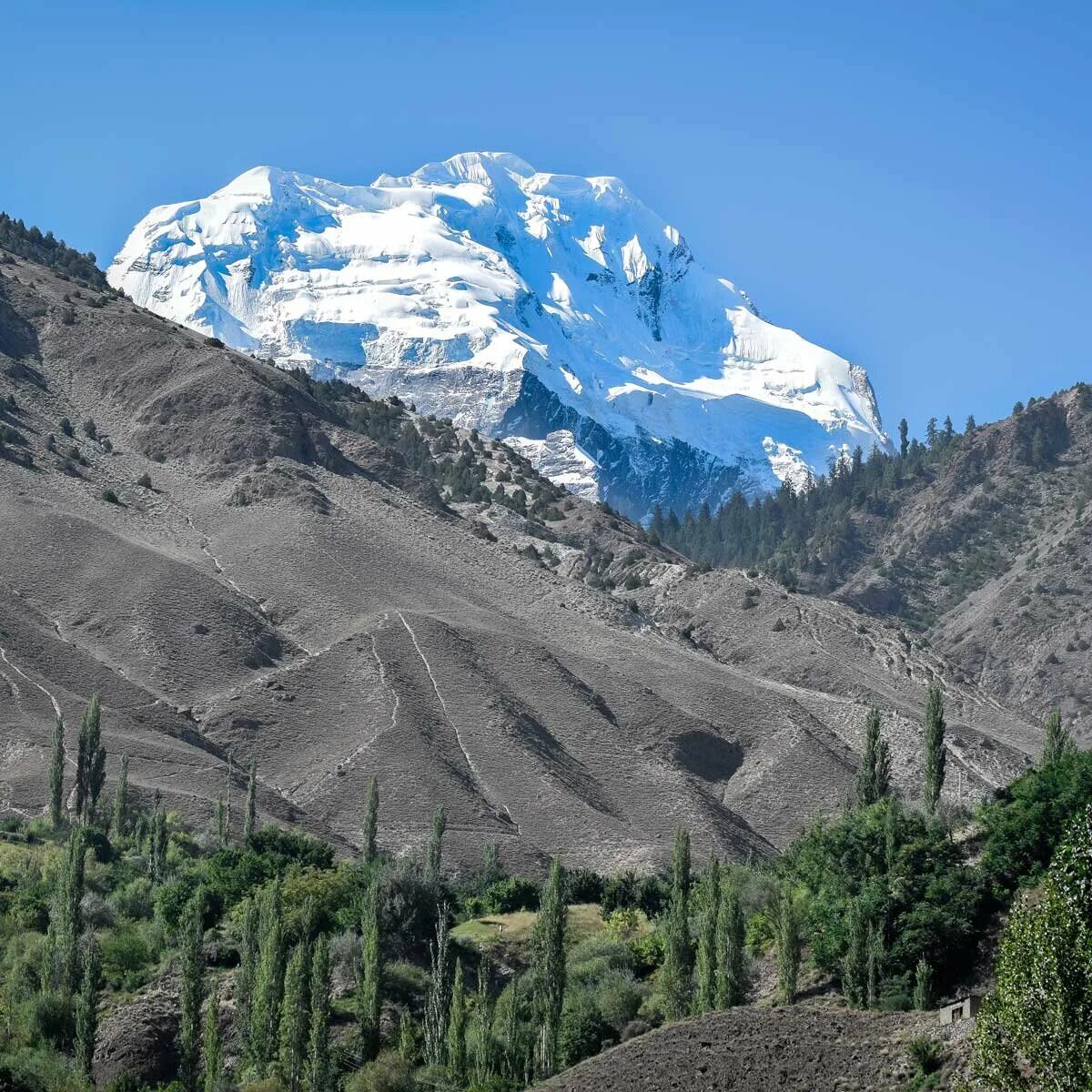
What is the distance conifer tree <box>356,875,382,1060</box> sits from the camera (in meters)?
66.6

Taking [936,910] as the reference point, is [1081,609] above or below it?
above

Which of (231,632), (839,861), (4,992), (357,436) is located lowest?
(4,992)

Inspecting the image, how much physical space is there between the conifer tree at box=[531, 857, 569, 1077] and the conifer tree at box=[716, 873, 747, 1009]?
187 inches

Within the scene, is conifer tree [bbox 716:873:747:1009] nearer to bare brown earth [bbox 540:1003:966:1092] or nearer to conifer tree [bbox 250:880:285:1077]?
bare brown earth [bbox 540:1003:966:1092]

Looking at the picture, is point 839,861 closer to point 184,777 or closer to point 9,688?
point 184,777

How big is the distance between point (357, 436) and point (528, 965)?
9194cm

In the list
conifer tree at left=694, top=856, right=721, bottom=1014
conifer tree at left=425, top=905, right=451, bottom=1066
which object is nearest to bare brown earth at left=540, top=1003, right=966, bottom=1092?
conifer tree at left=694, top=856, right=721, bottom=1014

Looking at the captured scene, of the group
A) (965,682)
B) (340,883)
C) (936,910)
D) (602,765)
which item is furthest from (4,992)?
(965,682)

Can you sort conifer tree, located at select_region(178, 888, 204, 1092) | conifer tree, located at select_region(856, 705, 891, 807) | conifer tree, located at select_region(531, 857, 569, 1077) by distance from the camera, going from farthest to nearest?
1. conifer tree, located at select_region(856, 705, 891, 807)
2. conifer tree, located at select_region(178, 888, 204, 1092)
3. conifer tree, located at select_region(531, 857, 569, 1077)

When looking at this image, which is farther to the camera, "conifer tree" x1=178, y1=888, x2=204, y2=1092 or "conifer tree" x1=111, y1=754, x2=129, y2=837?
"conifer tree" x1=111, y1=754, x2=129, y2=837

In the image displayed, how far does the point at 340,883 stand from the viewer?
7944 cm

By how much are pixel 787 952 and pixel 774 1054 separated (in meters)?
8.26

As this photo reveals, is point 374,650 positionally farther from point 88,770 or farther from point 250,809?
point 88,770

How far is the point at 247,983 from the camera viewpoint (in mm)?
69312
